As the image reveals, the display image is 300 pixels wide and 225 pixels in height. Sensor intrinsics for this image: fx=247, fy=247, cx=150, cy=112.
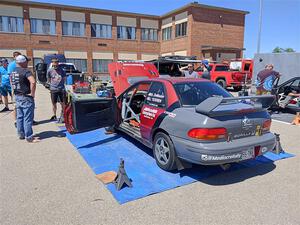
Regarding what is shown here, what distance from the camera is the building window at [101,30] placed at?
31.0 m

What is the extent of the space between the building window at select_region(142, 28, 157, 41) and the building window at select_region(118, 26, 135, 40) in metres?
1.60

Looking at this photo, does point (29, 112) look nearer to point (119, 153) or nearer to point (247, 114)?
point (119, 153)

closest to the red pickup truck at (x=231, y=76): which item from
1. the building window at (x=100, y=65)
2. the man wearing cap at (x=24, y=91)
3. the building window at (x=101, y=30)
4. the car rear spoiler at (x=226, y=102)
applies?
the car rear spoiler at (x=226, y=102)

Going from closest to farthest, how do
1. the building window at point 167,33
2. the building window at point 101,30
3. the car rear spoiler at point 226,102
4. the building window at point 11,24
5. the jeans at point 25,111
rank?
the car rear spoiler at point 226,102, the jeans at point 25,111, the building window at point 11,24, the building window at point 101,30, the building window at point 167,33

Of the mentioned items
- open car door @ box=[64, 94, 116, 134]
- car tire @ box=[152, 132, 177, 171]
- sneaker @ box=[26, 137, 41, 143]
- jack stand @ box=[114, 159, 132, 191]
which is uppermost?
open car door @ box=[64, 94, 116, 134]

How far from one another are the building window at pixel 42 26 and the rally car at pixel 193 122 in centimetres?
2739

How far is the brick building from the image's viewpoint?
1088 inches

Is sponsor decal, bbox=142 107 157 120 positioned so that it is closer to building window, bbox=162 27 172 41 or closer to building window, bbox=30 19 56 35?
building window, bbox=30 19 56 35

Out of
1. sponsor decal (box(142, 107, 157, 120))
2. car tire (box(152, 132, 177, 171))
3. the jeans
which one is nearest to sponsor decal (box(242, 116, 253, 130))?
car tire (box(152, 132, 177, 171))

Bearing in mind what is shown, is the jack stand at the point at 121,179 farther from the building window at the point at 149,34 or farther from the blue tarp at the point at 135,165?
the building window at the point at 149,34

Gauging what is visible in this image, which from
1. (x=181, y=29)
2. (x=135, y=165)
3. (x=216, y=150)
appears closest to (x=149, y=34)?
(x=181, y=29)

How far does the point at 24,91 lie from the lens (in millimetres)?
5332

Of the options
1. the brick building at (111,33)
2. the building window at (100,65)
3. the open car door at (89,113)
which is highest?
the brick building at (111,33)

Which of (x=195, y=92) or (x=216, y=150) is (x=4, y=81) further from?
(x=216, y=150)
